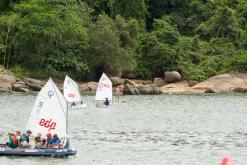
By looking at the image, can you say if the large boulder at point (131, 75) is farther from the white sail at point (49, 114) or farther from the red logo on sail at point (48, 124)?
the red logo on sail at point (48, 124)

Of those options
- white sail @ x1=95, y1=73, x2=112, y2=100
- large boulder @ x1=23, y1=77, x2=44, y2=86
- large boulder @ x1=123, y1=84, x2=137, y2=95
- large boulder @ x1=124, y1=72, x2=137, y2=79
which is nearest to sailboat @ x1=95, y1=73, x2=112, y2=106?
white sail @ x1=95, y1=73, x2=112, y2=100

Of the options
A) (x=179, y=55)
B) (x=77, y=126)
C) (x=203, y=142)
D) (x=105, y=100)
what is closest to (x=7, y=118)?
(x=77, y=126)

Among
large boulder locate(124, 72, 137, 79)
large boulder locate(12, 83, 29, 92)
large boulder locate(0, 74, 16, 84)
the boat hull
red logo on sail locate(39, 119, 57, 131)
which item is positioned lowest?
the boat hull

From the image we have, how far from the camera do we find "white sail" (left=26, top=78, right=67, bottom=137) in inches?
1890

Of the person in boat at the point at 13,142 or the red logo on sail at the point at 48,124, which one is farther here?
the red logo on sail at the point at 48,124

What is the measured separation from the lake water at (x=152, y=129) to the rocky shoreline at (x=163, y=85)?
5051 mm

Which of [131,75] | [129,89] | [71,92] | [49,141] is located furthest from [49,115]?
[131,75]

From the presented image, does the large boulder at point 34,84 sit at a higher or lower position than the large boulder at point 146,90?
higher

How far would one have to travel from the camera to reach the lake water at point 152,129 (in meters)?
47.9

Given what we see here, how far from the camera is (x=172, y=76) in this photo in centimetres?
11175

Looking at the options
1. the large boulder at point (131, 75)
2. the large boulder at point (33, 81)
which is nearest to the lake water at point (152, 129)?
the large boulder at point (33, 81)

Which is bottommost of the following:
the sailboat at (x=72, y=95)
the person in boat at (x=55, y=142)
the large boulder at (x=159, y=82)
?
the person in boat at (x=55, y=142)

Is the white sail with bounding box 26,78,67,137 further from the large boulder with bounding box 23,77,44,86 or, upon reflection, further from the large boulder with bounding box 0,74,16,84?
the large boulder with bounding box 23,77,44,86

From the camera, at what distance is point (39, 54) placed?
110812 mm
